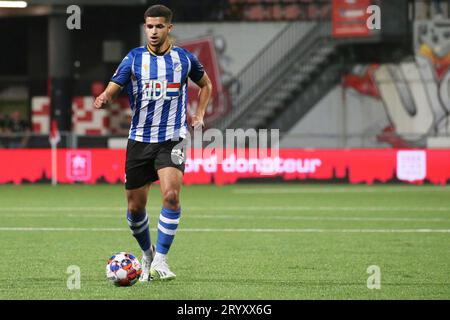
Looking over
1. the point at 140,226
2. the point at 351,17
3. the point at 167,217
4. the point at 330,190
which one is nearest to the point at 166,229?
the point at 167,217

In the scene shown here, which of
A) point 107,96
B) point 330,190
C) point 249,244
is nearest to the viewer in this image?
point 107,96

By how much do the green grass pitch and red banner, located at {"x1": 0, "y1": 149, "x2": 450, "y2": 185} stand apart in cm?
264

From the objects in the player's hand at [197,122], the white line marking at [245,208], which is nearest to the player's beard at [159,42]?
the player's hand at [197,122]

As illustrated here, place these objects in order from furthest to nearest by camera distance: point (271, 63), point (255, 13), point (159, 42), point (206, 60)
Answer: point (255, 13) < point (206, 60) < point (271, 63) < point (159, 42)

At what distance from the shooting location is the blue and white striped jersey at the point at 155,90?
10.6 meters

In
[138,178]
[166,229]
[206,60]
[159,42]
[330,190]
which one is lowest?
[330,190]

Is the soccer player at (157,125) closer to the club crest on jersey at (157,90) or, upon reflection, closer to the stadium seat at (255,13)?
the club crest on jersey at (157,90)

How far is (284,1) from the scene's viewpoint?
35.9 m

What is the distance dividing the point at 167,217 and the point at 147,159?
562 millimetres

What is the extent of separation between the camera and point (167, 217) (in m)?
10.5

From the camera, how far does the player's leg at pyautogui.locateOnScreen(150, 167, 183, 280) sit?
10398 mm

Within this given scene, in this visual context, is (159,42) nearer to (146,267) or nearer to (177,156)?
(177,156)

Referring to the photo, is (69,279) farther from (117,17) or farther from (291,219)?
(117,17)
